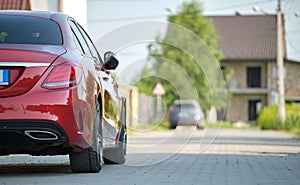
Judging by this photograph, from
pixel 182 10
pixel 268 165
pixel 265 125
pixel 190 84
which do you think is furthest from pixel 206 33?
pixel 268 165

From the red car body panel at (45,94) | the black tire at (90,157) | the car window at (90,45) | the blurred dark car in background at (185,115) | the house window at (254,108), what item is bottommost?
the house window at (254,108)

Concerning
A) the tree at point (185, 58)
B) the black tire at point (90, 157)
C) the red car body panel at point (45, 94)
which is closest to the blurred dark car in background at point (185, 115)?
the tree at point (185, 58)

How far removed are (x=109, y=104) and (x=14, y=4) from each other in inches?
732

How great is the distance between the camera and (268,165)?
38.9ft

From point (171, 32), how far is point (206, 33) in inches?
184

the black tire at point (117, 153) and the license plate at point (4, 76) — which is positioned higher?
the license plate at point (4, 76)

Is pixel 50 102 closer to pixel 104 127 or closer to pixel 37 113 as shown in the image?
pixel 37 113

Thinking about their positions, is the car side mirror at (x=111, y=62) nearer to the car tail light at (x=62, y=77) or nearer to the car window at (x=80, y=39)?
the car window at (x=80, y=39)

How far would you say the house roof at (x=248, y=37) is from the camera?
7188 cm

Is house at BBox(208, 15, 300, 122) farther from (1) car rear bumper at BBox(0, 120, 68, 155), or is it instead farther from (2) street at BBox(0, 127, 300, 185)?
(1) car rear bumper at BBox(0, 120, 68, 155)

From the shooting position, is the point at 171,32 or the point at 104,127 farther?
the point at 171,32

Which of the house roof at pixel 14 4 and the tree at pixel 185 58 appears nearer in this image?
the house roof at pixel 14 4

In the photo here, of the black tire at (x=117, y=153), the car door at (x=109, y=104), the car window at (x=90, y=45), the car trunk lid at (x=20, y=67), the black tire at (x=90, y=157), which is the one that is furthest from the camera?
the black tire at (x=117, y=153)

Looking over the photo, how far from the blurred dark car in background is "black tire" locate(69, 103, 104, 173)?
35.2 m
